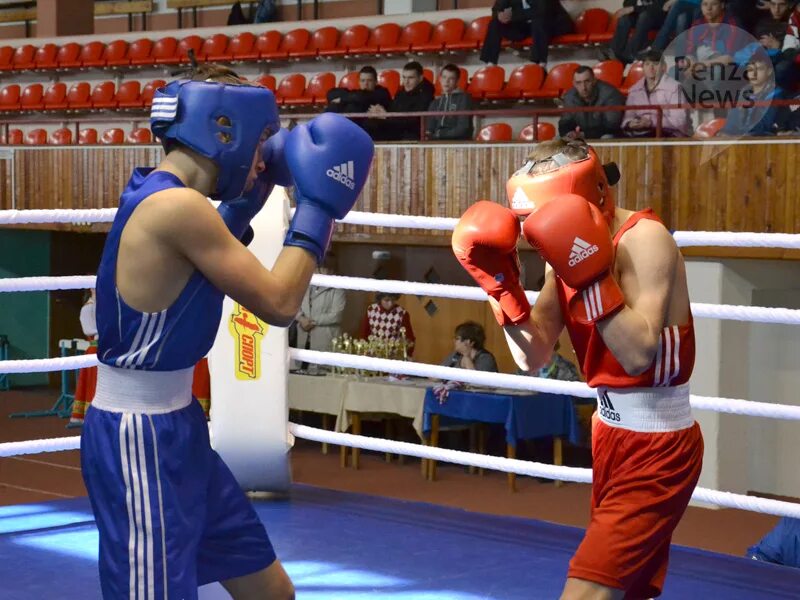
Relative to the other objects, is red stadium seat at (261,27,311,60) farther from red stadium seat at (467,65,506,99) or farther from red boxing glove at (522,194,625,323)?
red boxing glove at (522,194,625,323)

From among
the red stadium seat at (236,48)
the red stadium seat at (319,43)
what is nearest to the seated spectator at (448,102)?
the red stadium seat at (319,43)

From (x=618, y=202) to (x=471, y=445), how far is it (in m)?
1.97

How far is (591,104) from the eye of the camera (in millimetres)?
8070

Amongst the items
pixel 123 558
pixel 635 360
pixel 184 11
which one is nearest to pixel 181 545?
pixel 123 558

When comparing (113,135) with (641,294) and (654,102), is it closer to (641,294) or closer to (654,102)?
(654,102)

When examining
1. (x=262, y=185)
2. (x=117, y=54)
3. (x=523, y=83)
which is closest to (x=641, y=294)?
(x=262, y=185)

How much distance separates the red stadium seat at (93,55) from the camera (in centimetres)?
1346

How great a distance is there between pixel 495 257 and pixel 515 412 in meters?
5.02

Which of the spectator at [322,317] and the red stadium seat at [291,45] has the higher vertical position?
the red stadium seat at [291,45]

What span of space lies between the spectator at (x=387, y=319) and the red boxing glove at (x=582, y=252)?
21.7 ft

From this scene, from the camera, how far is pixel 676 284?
233 centimetres

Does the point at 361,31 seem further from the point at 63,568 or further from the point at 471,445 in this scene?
the point at 63,568

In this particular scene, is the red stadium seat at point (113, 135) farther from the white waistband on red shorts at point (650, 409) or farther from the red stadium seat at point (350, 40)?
the white waistband on red shorts at point (650, 409)

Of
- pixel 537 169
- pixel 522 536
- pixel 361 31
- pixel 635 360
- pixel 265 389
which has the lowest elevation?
pixel 522 536
